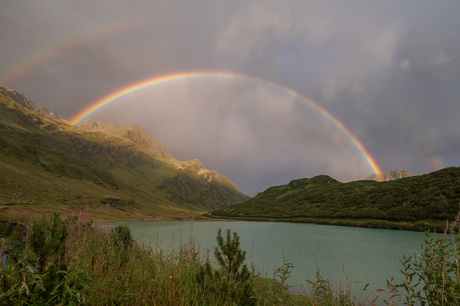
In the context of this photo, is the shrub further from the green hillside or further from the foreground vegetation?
the green hillside

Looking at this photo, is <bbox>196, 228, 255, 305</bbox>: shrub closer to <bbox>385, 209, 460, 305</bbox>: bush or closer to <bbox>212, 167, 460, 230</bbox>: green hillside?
<bbox>385, 209, 460, 305</bbox>: bush

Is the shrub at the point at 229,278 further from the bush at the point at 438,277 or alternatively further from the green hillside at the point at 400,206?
the green hillside at the point at 400,206

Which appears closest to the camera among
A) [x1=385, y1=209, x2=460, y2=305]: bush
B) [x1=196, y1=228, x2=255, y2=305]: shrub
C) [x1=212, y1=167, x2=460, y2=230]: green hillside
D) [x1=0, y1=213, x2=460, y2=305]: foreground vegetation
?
[x1=0, y1=213, x2=460, y2=305]: foreground vegetation

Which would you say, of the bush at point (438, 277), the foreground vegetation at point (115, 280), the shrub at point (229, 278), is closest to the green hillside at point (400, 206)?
the bush at point (438, 277)

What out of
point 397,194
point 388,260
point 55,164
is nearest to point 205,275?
point 388,260

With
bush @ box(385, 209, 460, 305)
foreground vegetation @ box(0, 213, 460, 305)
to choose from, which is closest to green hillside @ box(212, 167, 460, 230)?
bush @ box(385, 209, 460, 305)

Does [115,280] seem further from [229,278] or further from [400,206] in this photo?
[400,206]

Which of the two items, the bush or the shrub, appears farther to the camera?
the shrub

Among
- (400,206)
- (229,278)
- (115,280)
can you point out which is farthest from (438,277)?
(400,206)

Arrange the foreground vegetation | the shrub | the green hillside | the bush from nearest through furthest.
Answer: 1. the foreground vegetation
2. the bush
3. the shrub
4. the green hillside

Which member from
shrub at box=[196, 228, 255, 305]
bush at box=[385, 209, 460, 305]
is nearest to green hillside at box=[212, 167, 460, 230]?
bush at box=[385, 209, 460, 305]

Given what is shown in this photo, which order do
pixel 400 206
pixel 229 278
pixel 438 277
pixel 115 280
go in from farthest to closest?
pixel 400 206, pixel 229 278, pixel 115 280, pixel 438 277

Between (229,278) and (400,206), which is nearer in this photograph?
(229,278)

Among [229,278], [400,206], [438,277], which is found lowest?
[400,206]
